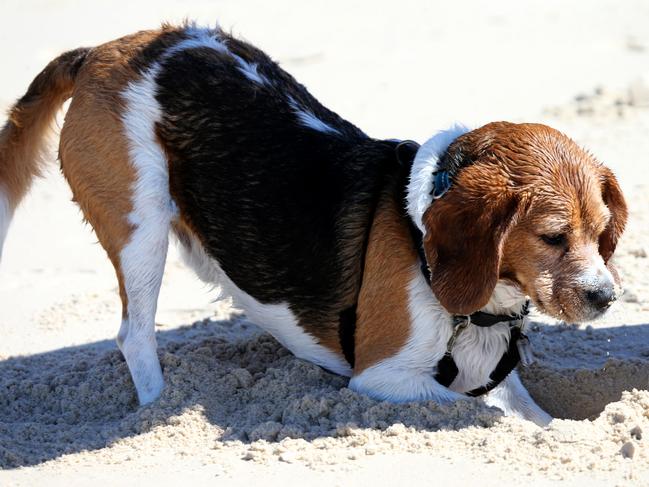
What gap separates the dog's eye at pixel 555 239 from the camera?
440 centimetres

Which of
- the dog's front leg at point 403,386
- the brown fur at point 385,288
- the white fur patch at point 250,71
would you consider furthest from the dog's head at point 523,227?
the white fur patch at point 250,71

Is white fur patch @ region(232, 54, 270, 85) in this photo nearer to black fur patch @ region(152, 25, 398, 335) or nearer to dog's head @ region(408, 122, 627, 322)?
black fur patch @ region(152, 25, 398, 335)

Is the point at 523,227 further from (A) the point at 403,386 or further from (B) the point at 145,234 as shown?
(B) the point at 145,234

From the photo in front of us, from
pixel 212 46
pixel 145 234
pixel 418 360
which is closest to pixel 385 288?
pixel 418 360

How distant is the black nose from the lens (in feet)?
14.3

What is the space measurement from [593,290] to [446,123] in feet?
15.8

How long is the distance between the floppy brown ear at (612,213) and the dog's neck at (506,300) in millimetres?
392

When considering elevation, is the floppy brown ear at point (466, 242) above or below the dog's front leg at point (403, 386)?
above

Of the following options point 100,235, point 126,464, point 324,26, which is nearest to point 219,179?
point 100,235

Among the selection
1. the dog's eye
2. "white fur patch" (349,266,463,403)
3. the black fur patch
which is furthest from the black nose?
the black fur patch

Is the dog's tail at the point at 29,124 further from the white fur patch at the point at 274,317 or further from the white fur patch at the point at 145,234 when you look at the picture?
the white fur patch at the point at 274,317

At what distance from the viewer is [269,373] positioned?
5348mm

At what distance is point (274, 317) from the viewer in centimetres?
532

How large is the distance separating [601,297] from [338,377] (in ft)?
4.68
